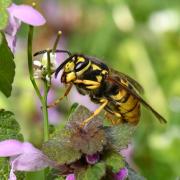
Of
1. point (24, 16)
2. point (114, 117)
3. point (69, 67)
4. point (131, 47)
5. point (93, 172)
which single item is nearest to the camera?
point (93, 172)

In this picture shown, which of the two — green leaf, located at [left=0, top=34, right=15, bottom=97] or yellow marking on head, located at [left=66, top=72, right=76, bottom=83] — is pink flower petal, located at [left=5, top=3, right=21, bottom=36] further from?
yellow marking on head, located at [left=66, top=72, right=76, bottom=83]

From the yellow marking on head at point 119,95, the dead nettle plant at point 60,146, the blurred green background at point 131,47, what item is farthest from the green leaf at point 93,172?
the blurred green background at point 131,47

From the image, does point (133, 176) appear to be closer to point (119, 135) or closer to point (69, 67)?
point (119, 135)

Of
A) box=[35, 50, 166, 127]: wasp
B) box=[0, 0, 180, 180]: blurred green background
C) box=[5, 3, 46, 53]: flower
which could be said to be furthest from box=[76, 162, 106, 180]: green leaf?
box=[0, 0, 180, 180]: blurred green background

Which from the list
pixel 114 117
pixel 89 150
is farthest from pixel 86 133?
pixel 114 117

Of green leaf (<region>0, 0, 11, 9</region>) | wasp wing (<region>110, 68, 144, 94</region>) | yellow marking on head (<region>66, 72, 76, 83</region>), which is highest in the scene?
green leaf (<region>0, 0, 11, 9</region>)

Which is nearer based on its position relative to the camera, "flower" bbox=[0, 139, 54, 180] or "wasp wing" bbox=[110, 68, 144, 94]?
"flower" bbox=[0, 139, 54, 180]

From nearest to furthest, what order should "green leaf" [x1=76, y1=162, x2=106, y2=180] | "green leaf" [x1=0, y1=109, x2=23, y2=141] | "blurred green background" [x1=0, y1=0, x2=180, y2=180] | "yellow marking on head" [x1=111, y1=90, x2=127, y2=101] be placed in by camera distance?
"green leaf" [x1=76, y1=162, x2=106, y2=180], "green leaf" [x1=0, y1=109, x2=23, y2=141], "yellow marking on head" [x1=111, y1=90, x2=127, y2=101], "blurred green background" [x1=0, y1=0, x2=180, y2=180]

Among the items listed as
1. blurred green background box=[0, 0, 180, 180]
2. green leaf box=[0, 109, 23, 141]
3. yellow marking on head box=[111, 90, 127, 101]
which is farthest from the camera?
blurred green background box=[0, 0, 180, 180]
